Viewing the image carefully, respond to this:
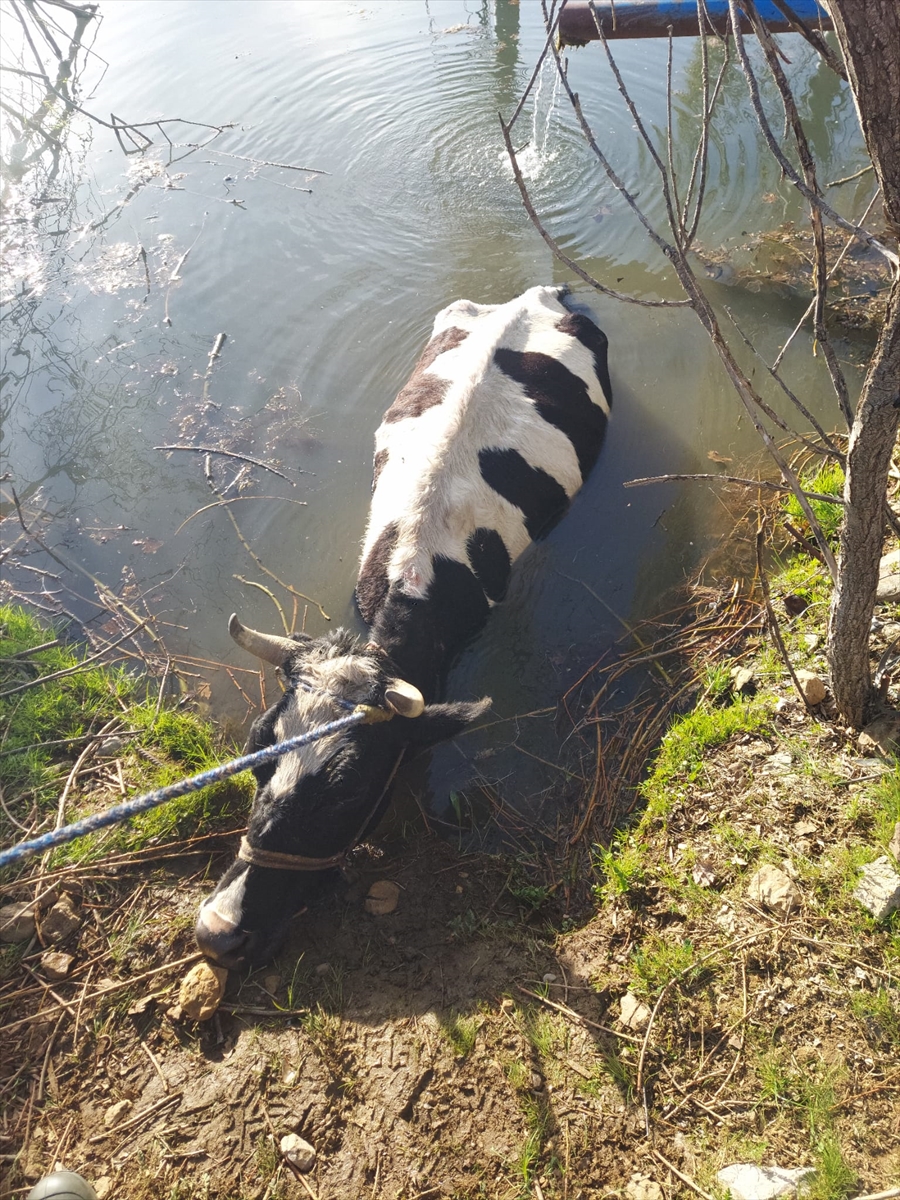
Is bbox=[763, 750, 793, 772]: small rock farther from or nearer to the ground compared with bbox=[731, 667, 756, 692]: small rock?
farther from the ground

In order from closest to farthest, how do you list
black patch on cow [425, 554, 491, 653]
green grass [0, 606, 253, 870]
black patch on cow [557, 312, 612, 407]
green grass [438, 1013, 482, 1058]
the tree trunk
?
the tree trunk → green grass [438, 1013, 482, 1058] → green grass [0, 606, 253, 870] → black patch on cow [425, 554, 491, 653] → black patch on cow [557, 312, 612, 407]

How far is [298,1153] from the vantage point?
271cm

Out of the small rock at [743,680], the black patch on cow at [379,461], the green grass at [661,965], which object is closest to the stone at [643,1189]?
the green grass at [661,965]

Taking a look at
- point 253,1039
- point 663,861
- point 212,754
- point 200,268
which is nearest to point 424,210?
point 200,268

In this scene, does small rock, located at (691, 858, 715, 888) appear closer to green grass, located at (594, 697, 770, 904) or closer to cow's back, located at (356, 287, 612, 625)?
green grass, located at (594, 697, 770, 904)

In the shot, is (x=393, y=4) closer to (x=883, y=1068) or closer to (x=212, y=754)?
(x=212, y=754)

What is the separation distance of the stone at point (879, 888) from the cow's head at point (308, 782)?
1.70 metres

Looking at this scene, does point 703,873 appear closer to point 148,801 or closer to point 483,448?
point 148,801

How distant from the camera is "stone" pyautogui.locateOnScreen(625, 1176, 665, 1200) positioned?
237 centimetres

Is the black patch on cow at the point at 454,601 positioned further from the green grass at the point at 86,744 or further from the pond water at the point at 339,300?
the green grass at the point at 86,744

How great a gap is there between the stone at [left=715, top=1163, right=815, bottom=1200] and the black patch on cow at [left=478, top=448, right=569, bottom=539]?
348 centimetres

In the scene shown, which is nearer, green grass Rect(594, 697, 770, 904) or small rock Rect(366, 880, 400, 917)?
green grass Rect(594, 697, 770, 904)

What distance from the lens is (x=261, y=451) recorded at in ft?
20.1

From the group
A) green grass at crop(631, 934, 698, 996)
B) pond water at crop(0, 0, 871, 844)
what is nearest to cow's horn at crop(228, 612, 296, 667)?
pond water at crop(0, 0, 871, 844)
